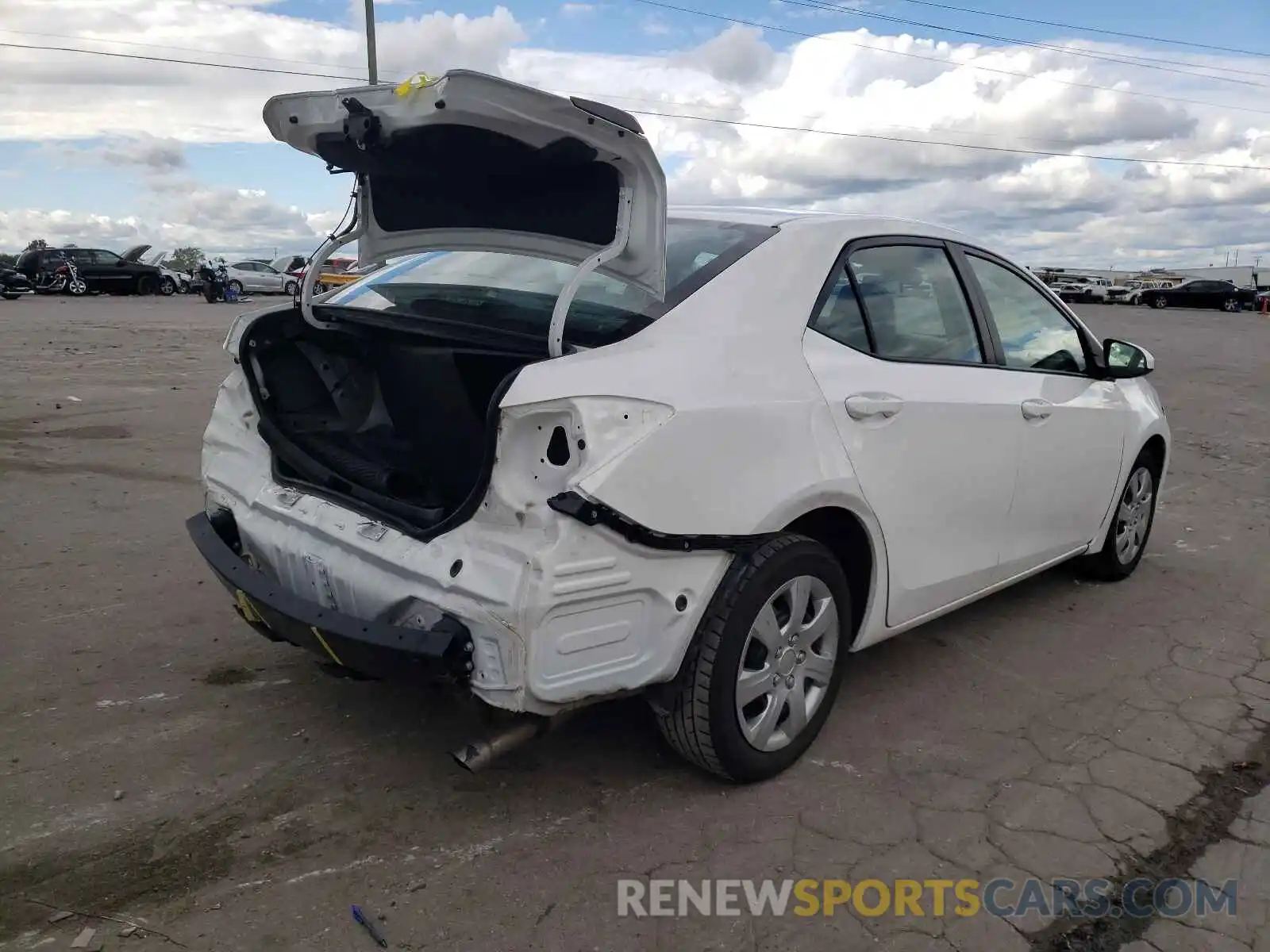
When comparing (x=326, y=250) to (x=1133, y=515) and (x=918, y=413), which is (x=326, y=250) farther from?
(x=1133, y=515)

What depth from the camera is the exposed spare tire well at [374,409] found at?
3201 mm

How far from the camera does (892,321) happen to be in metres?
3.54

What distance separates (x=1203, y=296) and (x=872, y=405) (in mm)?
51228

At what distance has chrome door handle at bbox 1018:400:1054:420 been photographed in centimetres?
400

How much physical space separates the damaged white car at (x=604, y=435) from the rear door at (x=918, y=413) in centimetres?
1

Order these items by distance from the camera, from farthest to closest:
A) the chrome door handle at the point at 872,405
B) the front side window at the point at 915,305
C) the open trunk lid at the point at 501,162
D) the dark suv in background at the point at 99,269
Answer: the dark suv in background at the point at 99,269
the front side window at the point at 915,305
the chrome door handle at the point at 872,405
the open trunk lid at the point at 501,162

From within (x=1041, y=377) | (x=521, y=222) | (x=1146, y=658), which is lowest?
(x=1146, y=658)

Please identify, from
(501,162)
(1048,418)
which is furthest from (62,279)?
(1048,418)

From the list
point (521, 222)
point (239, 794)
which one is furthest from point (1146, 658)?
point (239, 794)

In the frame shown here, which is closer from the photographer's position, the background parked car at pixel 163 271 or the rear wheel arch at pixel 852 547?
the rear wheel arch at pixel 852 547

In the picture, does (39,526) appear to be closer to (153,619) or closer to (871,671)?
(153,619)

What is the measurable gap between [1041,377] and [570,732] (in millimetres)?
2438

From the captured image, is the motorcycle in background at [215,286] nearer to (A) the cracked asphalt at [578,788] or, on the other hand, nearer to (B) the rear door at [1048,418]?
(A) the cracked asphalt at [578,788]

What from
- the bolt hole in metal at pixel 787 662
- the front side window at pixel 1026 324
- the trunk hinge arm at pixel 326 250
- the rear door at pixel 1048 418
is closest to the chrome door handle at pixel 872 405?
the bolt hole in metal at pixel 787 662
